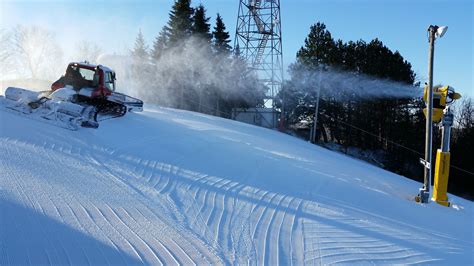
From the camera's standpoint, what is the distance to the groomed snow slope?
12.6 feet

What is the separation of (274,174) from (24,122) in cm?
654

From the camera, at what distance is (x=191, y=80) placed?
3006cm

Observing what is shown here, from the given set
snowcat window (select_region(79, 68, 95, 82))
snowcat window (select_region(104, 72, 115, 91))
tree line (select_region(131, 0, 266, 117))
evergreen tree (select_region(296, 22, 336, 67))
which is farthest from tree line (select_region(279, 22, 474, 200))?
snowcat window (select_region(79, 68, 95, 82))

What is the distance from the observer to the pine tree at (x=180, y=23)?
3231 centimetres

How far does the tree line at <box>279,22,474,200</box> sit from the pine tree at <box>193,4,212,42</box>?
8988mm

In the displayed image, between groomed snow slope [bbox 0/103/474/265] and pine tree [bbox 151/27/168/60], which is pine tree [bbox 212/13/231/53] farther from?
groomed snow slope [bbox 0/103/474/265]

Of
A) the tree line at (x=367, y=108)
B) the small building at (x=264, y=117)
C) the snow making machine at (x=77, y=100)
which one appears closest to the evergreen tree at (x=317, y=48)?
the tree line at (x=367, y=108)

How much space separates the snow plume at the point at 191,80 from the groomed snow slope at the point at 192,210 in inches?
806

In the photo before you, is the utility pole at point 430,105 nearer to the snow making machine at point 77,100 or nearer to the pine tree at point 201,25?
the snow making machine at point 77,100

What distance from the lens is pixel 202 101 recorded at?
3086cm

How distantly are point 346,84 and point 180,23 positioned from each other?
50.1 feet

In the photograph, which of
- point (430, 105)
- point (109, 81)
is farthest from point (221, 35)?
point (430, 105)

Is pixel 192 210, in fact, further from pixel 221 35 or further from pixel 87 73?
pixel 221 35

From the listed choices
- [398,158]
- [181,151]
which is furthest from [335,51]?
[181,151]
